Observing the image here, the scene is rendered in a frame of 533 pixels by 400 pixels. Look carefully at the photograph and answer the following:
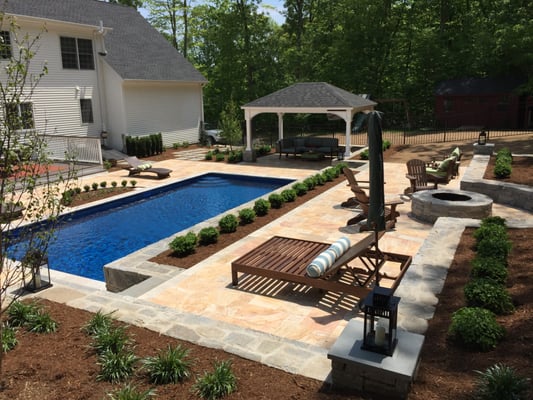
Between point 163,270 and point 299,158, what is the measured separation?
48.4ft

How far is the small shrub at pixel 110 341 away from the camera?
4.41 m

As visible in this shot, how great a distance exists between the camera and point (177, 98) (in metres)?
26.4

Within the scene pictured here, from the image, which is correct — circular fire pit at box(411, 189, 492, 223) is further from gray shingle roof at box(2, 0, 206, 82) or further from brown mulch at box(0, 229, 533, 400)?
gray shingle roof at box(2, 0, 206, 82)

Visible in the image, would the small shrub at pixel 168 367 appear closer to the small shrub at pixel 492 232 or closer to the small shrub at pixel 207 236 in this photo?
the small shrub at pixel 207 236

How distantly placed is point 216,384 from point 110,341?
1.41m

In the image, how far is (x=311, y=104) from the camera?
1931 cm

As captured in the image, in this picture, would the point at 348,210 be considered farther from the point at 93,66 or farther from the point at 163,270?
the point at 93,66

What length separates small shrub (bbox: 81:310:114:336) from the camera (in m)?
4.82

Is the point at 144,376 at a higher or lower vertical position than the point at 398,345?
lower

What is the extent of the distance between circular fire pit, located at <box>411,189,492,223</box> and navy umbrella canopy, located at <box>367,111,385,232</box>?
484 cm

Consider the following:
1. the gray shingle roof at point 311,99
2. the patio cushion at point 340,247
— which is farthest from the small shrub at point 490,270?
the gray shingle roof at point 311,99

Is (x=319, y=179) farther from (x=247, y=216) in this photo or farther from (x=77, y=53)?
(x=77, y=53)

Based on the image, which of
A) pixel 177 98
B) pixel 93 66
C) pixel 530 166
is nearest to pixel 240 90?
pixel 177 98

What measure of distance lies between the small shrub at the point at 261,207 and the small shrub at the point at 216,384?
7.37 meters
